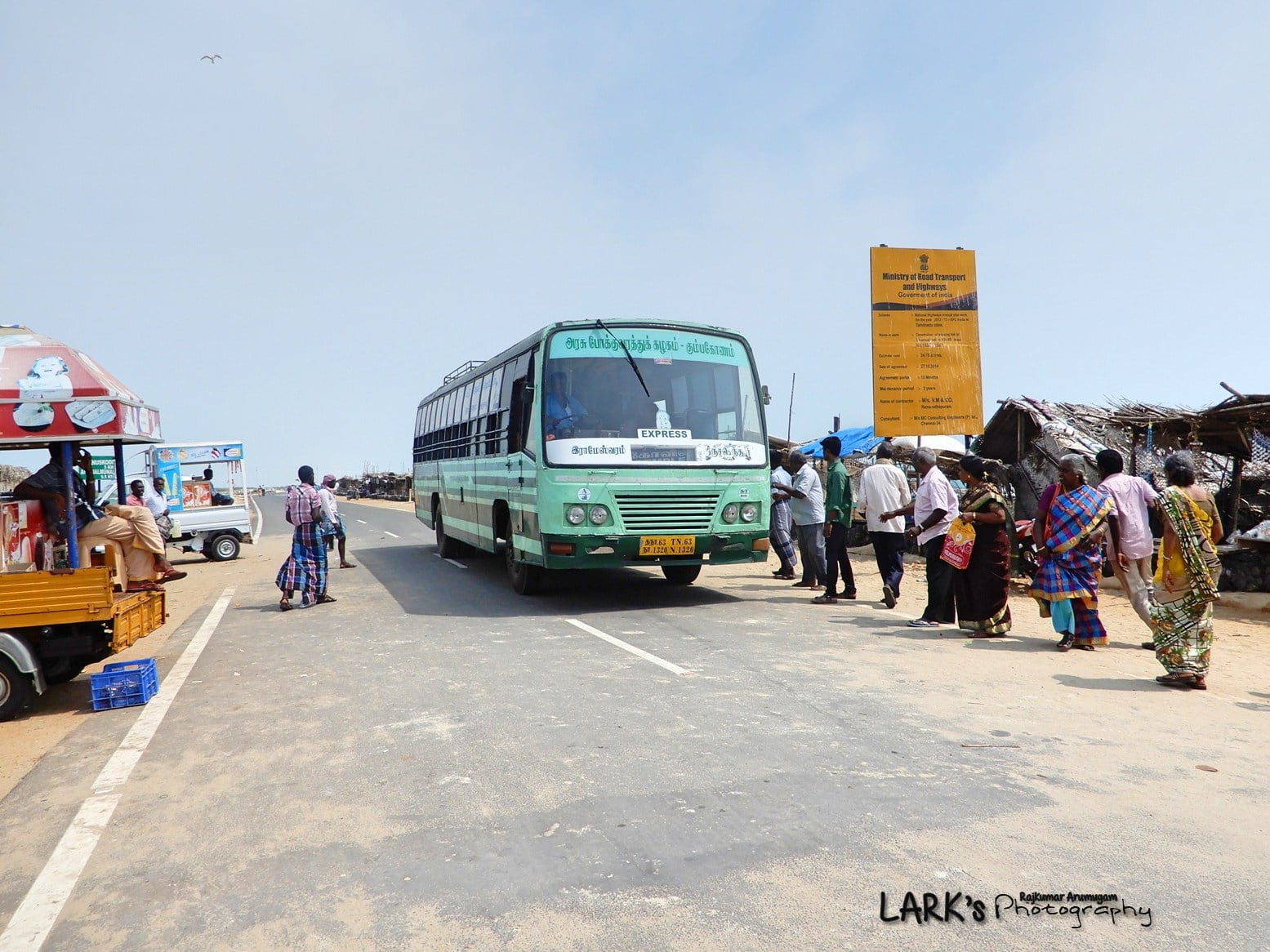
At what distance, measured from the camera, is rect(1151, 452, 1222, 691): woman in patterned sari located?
244 inches

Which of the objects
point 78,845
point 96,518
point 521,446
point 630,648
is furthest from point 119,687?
point 521,446

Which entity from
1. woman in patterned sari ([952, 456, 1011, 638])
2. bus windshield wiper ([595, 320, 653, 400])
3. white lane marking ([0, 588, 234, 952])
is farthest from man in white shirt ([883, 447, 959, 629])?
white lane marking ([0, 588, 234, 952])

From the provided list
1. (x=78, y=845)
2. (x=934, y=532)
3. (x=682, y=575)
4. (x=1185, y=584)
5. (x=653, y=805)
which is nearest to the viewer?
(x=78, y=845)

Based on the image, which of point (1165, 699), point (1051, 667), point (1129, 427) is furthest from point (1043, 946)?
point (1129, 427)

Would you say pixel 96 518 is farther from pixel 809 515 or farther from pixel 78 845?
pixel 809 515

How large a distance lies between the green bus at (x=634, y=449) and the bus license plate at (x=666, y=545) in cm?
1

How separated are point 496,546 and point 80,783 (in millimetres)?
7424

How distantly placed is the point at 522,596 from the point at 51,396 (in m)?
5.84

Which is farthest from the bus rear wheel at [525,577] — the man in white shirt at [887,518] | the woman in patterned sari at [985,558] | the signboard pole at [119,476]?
the woman in patterned sari at [985,558]

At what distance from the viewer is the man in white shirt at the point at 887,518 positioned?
32.8ft

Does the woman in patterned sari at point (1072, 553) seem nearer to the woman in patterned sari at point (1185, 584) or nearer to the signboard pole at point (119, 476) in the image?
the woman in patterned sari at point (1185, 584)

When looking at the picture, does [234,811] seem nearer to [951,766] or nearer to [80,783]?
[80,783]

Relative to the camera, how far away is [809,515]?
37.8 ft

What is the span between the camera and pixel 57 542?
279 inches
